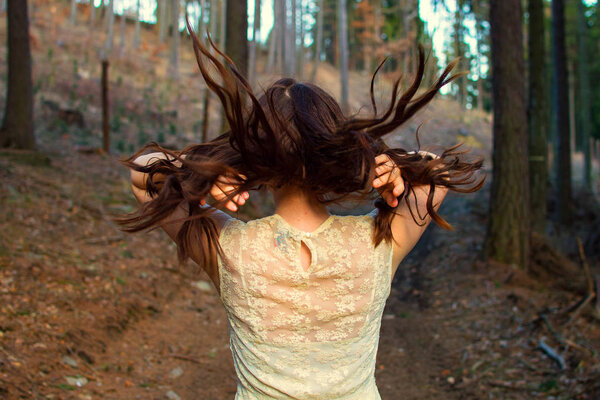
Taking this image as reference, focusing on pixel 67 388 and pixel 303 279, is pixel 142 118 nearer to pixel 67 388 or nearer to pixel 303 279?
pixel 67 388

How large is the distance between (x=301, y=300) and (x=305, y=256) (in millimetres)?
127

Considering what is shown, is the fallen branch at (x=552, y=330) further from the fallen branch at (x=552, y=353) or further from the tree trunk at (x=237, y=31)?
the tree trunk at (x=237, y=31)

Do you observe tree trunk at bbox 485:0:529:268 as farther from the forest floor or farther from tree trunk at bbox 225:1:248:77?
tree trunk at bbox 225:1:248:77

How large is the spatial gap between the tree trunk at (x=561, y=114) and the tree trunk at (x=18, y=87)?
1121cm

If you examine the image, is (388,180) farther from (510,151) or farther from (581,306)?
(510,151)

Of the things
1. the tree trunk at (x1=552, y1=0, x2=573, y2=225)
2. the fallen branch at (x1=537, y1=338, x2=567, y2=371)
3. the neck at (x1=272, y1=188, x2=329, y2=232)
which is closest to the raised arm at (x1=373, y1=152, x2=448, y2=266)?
the neck at (x1=272, y1=188, x2=329, y2=232)

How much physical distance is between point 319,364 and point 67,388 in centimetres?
318

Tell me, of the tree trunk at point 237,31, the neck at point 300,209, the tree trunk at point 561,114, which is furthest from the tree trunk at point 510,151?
the neck at point 300,209

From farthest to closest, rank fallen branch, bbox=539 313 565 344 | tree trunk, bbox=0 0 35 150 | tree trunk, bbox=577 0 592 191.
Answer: tree trunk, bbox=577 0 592 191
tree trunk, bbox=0 0 35 150
fallen branch, bbox=539 313 565 344

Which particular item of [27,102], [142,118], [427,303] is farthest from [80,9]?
[427,303]

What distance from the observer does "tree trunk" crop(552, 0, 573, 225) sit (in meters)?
12.4

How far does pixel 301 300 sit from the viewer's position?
1.58 meters

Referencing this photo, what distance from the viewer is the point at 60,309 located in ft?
16.5

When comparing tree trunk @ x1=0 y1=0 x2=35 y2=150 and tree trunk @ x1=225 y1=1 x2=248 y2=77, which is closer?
tree trunk @ x1=225 y1=1 x2=248 y2=77
